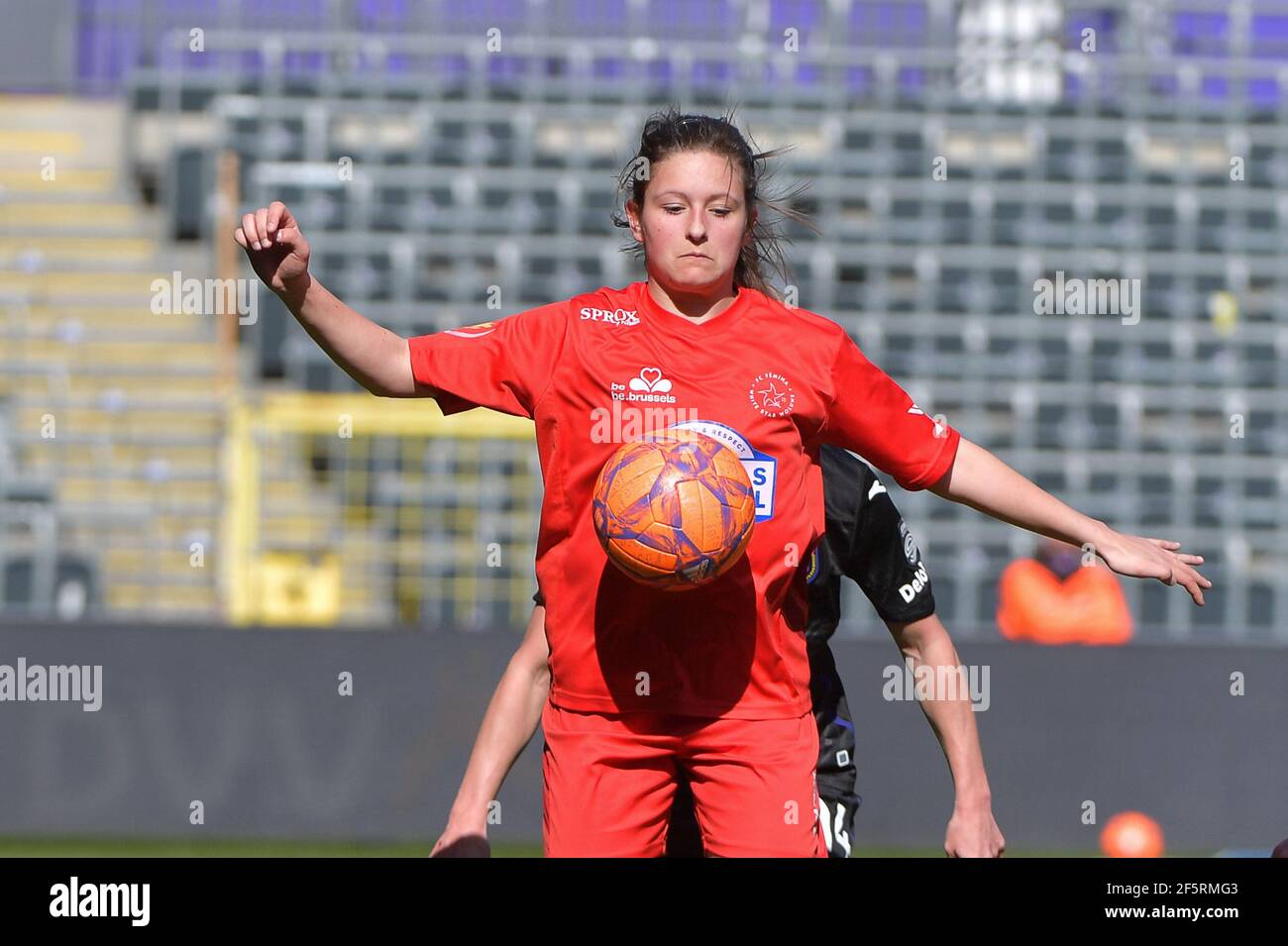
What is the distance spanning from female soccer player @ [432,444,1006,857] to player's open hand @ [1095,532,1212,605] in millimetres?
667

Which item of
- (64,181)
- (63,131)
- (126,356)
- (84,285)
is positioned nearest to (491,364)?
(126,356)

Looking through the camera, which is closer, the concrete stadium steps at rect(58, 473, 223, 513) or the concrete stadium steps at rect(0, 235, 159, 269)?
the concrete stadium steps at rect(58, 473, 223, 513)

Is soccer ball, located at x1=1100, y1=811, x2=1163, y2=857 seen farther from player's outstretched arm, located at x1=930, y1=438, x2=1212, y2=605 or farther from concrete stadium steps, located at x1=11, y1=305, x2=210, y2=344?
concrete stadium steps, located at x1=11, y1=305, x2=210, y2=344

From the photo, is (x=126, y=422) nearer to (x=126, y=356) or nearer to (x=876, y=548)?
(x=126, y=356)

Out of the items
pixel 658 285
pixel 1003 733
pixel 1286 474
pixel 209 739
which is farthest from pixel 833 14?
pixel 658 285

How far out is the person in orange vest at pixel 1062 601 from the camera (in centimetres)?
Result: 1035

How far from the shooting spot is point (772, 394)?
3676mm

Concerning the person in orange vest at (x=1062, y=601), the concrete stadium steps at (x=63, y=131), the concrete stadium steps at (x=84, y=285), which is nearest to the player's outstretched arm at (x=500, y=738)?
the person in orange vest at (x=1062, y=601)

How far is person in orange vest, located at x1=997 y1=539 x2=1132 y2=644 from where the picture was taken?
10352mm

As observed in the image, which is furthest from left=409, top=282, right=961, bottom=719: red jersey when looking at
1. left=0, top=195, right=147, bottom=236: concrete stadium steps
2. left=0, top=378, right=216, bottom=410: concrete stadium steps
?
left=0, top=195, right=147, bottom=236: concrete stadium steps

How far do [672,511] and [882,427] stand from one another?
0.66m

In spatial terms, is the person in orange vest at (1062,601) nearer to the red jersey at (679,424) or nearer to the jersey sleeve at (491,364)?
the red jersey at (679,424)

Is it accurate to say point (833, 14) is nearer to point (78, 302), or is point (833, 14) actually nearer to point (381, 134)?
point (381, 134)

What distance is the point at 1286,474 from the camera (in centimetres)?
1347
